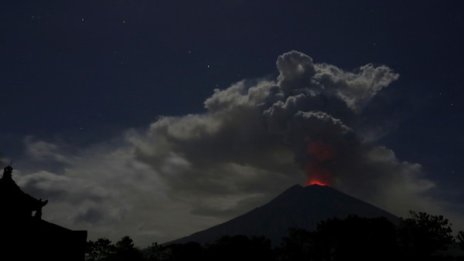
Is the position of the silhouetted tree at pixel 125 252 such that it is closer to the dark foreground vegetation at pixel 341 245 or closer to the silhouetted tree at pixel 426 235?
the dark foreground vegetation at pixel 341 245

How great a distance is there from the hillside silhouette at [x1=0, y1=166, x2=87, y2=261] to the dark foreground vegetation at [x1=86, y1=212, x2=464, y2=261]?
211ft

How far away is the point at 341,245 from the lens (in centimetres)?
9744

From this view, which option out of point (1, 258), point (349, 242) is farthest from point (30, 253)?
point (349, 242)

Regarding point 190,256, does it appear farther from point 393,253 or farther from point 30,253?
point 30,253

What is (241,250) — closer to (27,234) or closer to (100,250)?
(100,250)

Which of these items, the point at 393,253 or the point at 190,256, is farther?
the point at 190,256

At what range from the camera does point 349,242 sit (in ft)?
313

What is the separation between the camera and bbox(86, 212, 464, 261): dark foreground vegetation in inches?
3568

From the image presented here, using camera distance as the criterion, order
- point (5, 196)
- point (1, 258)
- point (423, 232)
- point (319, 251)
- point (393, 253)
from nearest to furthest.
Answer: point (1, 258), point (5, 196), point (393, 253), point (423, 232), point (319, 251)

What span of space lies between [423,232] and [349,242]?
14823mm

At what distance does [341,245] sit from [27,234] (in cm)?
7959

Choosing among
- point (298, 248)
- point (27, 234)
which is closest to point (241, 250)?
point (298, 248)

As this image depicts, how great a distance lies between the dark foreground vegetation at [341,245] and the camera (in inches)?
3568

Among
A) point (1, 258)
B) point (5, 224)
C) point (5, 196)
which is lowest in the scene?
point (1, 258)
